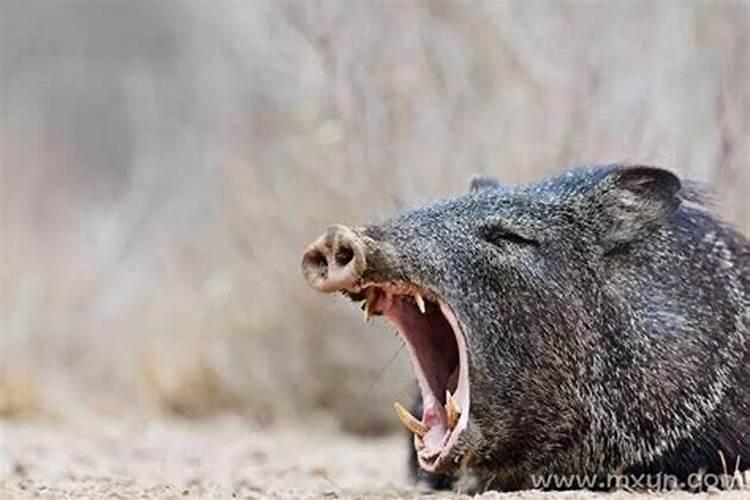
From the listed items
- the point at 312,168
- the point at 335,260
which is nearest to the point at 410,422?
the point at 335,260

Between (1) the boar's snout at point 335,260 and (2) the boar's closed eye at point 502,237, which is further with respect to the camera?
(2) the boar's closed eye at point 502,237

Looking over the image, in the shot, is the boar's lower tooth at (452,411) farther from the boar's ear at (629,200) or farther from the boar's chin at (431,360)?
the boar's ear at (629,200)

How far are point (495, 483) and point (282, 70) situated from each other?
202 inches

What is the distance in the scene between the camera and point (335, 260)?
16.8ft

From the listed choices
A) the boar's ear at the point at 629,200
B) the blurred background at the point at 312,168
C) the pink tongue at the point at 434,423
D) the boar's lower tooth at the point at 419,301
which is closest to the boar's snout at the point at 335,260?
the boar's lower tooth at the point at 419,301

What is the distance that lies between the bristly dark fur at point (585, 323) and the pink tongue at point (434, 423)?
92 millimetres

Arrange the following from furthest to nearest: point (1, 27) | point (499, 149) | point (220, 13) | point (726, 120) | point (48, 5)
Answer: point (48, 5), point (1, 27), point (220, 13), point (499, 149), point (726, 120)

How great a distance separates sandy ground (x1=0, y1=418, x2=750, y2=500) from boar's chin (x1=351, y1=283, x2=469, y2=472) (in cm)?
28

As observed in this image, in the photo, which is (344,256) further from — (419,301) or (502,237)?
(502,237)

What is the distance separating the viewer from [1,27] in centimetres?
1680

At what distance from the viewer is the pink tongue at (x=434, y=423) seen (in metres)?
5.33

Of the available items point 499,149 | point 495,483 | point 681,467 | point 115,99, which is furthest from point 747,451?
point 115,99

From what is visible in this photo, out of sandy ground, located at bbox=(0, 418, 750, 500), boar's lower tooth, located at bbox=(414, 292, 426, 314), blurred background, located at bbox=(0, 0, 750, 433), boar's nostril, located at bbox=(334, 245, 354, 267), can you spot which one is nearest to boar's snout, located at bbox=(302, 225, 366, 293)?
boar's nostril, located at bbox=(334, 245, 354, 267)

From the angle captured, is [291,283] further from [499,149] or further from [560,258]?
[560,258]
